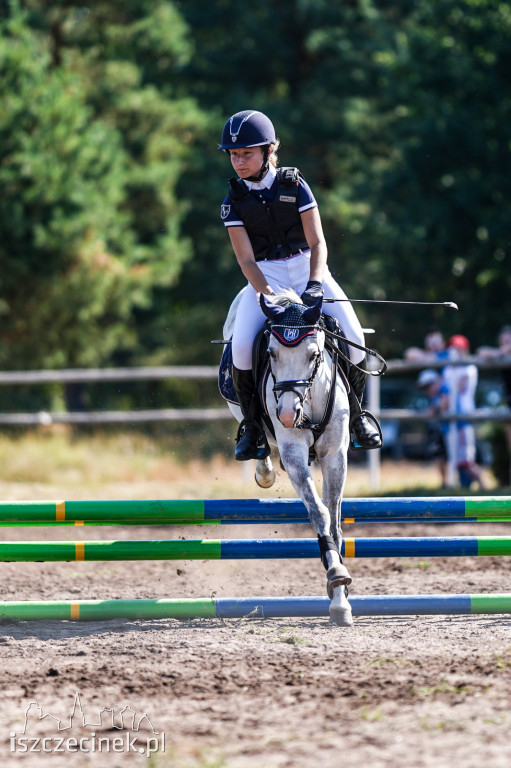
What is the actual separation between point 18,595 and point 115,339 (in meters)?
21.0

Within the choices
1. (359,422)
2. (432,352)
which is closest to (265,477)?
(359,422)

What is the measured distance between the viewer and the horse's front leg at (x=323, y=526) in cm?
561

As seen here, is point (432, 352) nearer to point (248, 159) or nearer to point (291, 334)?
point (248, 159)

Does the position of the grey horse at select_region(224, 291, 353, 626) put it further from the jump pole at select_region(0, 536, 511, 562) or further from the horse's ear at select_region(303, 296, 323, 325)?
the jump pole at select_region(0, 536, 511, 562)

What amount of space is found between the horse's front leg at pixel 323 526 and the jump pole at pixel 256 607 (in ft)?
0.51

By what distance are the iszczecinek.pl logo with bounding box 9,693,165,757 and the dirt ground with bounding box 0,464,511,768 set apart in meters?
0.02

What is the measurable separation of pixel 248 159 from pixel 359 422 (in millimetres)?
1692

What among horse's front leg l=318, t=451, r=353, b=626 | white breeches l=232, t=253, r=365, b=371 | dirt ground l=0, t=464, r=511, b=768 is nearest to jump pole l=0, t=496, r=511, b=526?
horse's front leg l=318, t=451, r=353, b=626

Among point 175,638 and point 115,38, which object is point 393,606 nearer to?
point 175,638

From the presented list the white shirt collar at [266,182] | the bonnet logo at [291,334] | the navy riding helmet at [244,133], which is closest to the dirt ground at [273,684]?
the bonnet logo at [291,334]

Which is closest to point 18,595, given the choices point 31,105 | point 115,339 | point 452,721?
point 452,721

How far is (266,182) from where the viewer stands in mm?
6297

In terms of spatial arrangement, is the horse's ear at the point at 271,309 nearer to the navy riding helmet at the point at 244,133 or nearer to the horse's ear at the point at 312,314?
the horse's ear at the point at 312,314

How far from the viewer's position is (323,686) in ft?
14.3
